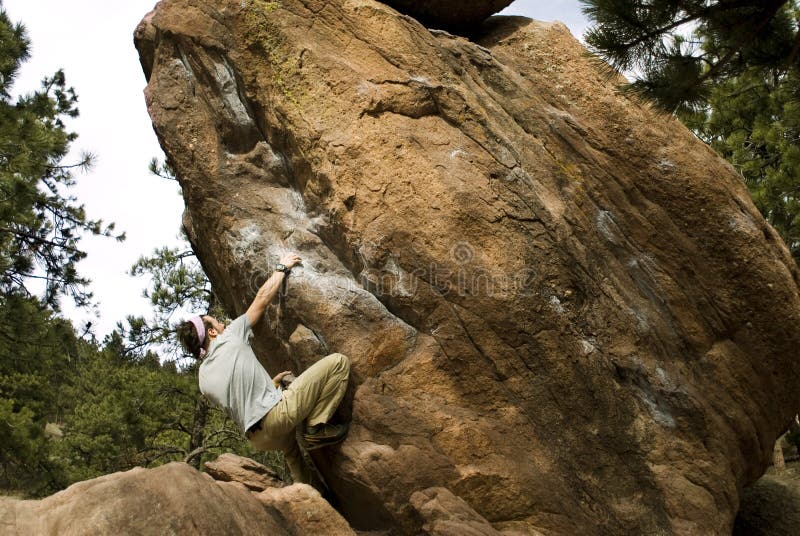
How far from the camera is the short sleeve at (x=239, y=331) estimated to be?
5727 millimetres

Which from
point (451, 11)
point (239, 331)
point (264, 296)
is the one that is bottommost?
point (239, 331)

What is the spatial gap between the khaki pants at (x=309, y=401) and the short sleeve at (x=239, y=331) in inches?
21.2

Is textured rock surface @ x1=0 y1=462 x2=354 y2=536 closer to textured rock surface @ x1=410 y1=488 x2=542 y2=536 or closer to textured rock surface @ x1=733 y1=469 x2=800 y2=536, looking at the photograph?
textured rock surface @ x1=410 y1=488 x2=542 y2=536

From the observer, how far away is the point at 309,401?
5586 millimetres

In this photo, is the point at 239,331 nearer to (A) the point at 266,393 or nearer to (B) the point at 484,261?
(A) the point at 266,393

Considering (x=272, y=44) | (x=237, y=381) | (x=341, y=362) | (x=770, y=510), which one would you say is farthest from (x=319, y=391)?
(x=770, y=510)

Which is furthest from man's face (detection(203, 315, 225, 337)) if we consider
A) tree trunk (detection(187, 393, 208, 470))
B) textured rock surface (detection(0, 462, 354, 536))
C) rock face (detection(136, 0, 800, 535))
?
tree trunk (detection(187, 393, 208, 470))

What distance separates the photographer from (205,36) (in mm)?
6512

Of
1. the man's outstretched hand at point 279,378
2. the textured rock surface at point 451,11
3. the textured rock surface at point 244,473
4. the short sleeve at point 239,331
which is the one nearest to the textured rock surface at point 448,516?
the textured rock surface at point 244,473

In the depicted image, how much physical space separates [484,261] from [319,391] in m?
1.60

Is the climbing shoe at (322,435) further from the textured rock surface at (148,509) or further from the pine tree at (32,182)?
the pine tree at (32,182)

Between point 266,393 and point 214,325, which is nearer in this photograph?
point 266,393

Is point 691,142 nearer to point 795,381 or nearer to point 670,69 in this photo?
point 670,69

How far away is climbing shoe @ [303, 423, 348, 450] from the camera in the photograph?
18.6ft
